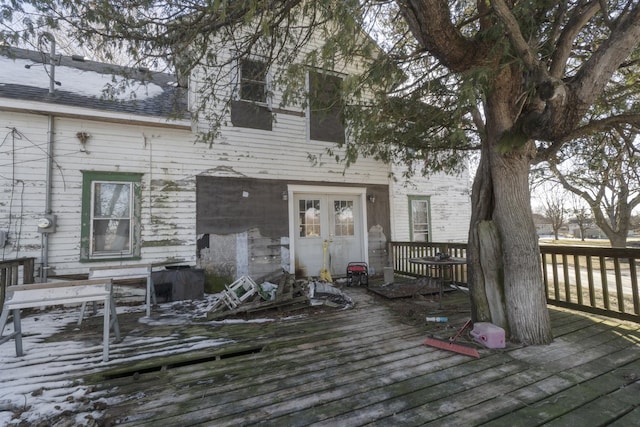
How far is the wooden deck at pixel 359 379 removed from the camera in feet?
6.36

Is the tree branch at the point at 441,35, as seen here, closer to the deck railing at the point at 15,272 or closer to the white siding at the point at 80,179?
the white siding at the point at 80,179

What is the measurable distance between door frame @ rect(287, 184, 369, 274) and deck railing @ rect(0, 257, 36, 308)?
442 cm

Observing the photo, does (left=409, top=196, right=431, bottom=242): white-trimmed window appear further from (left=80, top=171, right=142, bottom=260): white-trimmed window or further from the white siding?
(left=80, top=171, right=142, bottom=260): white-trimmed window

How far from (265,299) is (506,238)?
11.1 ft

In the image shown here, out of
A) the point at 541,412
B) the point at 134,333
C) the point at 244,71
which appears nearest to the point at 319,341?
the point at 541,412

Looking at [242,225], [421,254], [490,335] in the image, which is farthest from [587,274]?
[242,225]

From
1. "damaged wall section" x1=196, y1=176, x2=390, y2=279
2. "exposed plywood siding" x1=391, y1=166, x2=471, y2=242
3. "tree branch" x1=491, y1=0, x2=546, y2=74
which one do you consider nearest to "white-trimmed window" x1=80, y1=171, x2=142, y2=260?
"damaged wall section" x1=196, y1=176, x2=390, y2=279

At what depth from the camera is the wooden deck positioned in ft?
6.36

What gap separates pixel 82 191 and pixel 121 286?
183cm

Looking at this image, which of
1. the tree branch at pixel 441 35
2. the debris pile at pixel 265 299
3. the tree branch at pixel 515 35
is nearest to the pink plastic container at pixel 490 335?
the debris pile at pixel 265 299

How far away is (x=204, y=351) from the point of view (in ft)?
9.87

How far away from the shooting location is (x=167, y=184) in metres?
5.66

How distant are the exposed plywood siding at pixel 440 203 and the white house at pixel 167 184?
0.36 meters

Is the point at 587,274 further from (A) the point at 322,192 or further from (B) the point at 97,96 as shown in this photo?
(B) the point at 97,96
